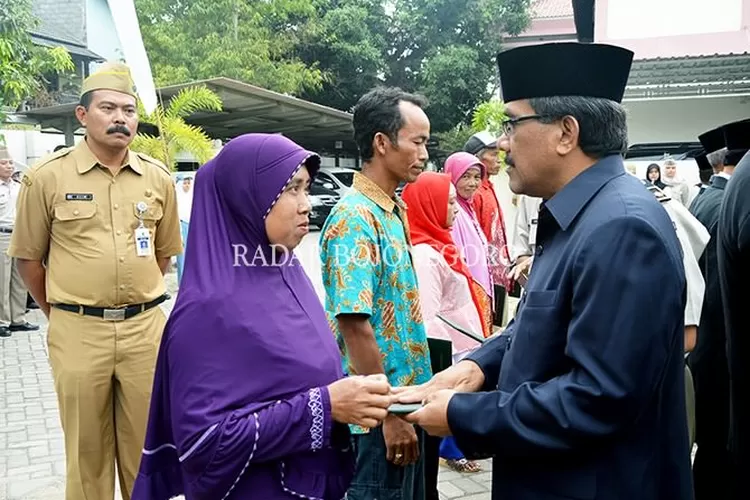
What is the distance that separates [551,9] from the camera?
32.3m

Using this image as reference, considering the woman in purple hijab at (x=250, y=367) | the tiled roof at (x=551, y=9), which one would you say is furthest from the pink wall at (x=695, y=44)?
the tiled roof at (x=551, y=9)

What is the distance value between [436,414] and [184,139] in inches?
391

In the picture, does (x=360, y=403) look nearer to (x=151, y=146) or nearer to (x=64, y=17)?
(x=151, y=146)

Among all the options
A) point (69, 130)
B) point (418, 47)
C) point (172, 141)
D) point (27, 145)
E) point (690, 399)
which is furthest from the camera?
point (418, 47)

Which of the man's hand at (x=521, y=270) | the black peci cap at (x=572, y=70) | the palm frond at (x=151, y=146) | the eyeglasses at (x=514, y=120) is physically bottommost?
the man's hand at (x=521, y=270)

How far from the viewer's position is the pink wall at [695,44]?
12.0 meters

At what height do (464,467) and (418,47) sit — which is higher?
(418,47)

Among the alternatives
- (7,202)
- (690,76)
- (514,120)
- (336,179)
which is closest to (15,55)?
(7,202)

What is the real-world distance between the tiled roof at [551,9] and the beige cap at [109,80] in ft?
93.3

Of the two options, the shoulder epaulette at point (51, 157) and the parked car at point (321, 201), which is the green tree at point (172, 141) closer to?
the parked car at point (321, 201)

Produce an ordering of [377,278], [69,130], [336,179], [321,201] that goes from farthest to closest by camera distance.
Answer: [336,179], [321,201], [69,130], [377,278]

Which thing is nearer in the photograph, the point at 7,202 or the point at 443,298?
the point at 443,298

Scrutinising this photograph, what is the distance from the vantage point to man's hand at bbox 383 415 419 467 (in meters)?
2.39

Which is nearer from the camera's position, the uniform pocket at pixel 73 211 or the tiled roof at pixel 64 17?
the uniform pocket at pixel 73 211
